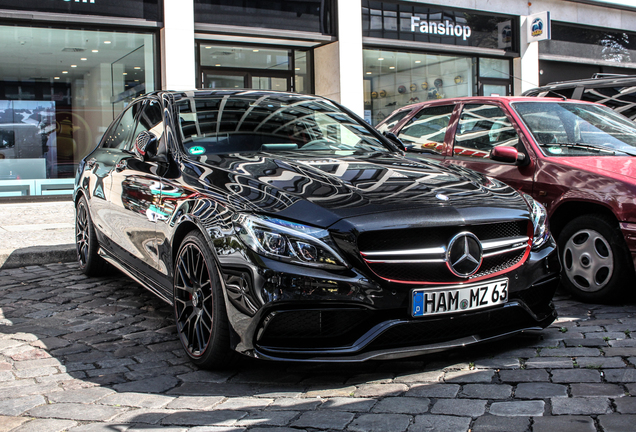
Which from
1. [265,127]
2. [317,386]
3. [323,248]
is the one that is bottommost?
[317,386]

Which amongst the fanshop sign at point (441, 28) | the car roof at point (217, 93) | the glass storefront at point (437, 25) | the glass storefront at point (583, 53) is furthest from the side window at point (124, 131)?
the glass storefront at point (583, 53)

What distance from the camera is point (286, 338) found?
10.4ft

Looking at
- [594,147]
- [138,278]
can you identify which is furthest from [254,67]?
[138,278]

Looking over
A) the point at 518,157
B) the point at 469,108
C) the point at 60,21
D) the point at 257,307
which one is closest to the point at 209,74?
the point at 60,21

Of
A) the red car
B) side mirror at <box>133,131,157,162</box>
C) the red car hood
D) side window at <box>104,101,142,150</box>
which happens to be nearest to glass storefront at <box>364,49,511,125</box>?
the red car

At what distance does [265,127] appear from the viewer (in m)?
4.62

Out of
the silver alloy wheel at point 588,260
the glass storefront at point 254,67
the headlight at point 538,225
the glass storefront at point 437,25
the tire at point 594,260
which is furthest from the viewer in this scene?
the glass storefront at point 437,25

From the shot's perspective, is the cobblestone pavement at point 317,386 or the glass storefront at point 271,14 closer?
the cobblestone pavement at point 317,386

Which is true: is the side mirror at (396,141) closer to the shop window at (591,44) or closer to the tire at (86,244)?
the tire at (86,244)

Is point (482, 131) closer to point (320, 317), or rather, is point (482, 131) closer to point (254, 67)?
point (320, 317)

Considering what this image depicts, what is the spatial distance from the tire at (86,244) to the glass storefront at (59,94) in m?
6.43

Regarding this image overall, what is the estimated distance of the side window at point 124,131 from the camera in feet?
18.0

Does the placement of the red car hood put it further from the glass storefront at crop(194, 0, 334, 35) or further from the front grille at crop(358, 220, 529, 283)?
the glass storefront at crop(194, 0, 334, 35)

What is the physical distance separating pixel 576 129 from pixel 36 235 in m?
6.09
